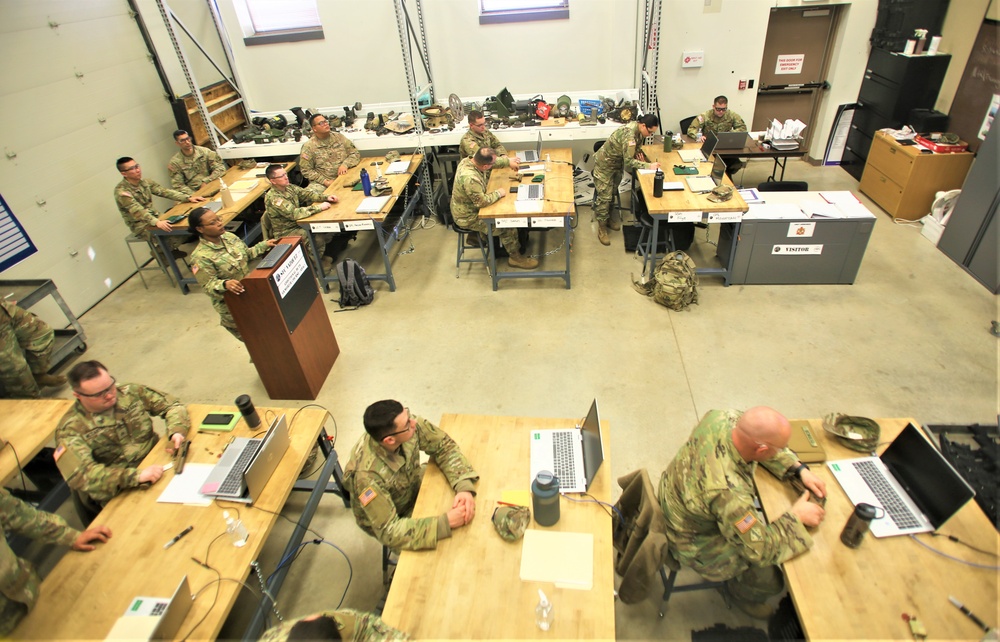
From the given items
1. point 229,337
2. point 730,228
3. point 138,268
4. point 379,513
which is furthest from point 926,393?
point 138,268

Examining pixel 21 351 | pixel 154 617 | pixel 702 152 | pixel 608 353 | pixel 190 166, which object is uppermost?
pixel 190 166

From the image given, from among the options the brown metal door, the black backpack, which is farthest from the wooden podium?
the brown metal door

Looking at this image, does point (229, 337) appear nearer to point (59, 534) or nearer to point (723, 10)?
point (59, 534)

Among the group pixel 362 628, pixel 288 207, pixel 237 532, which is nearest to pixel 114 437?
pixel 237 532

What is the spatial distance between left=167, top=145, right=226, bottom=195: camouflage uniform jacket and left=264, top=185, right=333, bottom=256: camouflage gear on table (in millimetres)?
1645

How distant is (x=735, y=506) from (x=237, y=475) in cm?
231

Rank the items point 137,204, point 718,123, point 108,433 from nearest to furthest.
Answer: point 108,433, point 137,204, point 718,123

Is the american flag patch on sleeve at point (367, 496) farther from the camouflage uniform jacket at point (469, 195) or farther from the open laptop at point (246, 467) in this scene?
the camouflage uniform jacket at point (469, 195)

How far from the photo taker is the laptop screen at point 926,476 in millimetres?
2020

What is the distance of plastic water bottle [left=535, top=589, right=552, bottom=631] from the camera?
191cm

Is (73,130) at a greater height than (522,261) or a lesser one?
greater

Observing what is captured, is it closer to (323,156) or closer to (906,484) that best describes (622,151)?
(323,156)

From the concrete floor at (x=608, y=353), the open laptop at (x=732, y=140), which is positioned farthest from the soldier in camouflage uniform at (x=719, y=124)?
the concrete floor at (x=608, y=353)

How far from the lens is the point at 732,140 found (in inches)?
240
